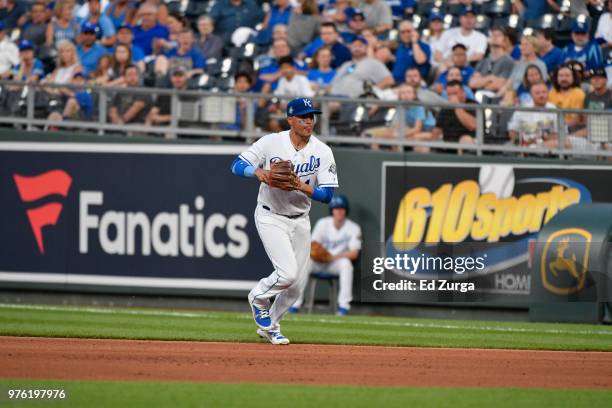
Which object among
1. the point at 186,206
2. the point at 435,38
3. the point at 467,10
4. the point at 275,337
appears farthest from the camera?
the point at 435,38

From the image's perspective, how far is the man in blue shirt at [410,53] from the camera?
59.1 ft

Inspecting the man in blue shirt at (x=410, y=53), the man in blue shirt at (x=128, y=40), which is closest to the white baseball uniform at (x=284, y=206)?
the man in blue shirt at (x=410, y=53)

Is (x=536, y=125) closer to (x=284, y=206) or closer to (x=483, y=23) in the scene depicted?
(x=483, y=23)

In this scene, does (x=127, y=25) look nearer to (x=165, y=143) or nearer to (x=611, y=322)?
(x=165, y=143)

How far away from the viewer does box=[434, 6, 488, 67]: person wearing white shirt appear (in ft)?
59.6

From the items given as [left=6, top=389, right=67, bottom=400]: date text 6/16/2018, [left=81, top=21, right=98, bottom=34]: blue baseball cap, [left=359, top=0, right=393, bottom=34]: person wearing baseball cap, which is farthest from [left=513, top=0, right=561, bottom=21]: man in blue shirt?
[left=6, top=389, right=67, bottom=400]: date text 6/16/2018

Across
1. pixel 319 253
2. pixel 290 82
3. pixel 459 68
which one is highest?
pixel 459 68

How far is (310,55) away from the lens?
763 inches

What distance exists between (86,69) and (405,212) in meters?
6.37

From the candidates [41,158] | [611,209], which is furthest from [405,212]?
[41,158]

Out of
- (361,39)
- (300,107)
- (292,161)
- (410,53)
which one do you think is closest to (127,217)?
(361,39)

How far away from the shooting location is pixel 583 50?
55.9 feet

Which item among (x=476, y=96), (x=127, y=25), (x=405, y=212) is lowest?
(x=405, y=212)

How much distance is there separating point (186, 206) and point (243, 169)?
7386 mm
